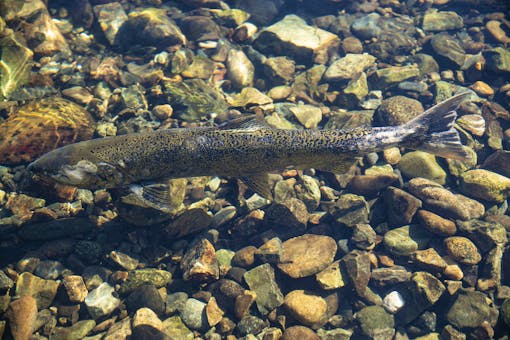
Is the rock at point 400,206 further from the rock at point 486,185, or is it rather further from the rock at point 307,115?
the rock at point 307,115

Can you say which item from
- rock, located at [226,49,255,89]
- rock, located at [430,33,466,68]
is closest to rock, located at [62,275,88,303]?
rock, located at [226,49,255,89]

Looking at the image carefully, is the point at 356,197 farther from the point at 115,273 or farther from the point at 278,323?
the point at 115,273

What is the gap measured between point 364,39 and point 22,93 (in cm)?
931

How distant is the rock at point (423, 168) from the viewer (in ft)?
22.6

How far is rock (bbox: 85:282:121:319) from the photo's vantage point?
16.5ft

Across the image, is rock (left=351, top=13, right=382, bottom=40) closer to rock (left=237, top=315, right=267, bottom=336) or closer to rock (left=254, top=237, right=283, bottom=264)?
rock (left=254, top=237, right=283, bottom=264)

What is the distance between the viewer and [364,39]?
10266 mm

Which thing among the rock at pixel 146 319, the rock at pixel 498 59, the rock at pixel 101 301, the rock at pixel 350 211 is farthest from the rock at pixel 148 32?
the rock at pixel 498 59

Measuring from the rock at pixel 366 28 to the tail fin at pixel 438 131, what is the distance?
18.1 ft

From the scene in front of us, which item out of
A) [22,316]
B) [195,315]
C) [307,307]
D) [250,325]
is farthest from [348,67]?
[22,316]

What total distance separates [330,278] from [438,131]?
3.17 meters

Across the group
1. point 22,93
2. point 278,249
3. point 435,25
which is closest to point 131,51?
point 22,93

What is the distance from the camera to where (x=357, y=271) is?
5.59 m

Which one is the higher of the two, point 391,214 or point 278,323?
point 391,214
